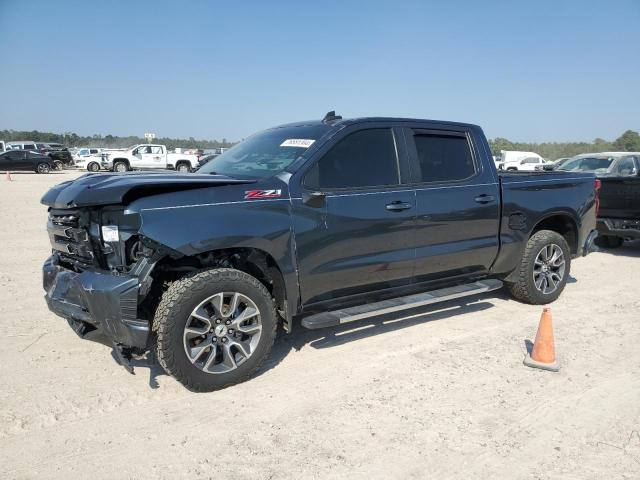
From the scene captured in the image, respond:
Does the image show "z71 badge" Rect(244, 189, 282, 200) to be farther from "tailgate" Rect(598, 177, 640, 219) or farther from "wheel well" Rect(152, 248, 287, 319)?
"tailgate" Rect(598, 177, 640, 219)

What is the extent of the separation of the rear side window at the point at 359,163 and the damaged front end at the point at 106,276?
140 cm

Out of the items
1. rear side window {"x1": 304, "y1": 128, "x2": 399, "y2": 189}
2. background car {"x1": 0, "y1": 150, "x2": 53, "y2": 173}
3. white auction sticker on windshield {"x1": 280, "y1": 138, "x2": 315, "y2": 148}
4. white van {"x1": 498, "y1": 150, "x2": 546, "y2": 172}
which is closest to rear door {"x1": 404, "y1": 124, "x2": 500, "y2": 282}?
rear side window {"x1": 304, "y1": 128, "x2": 399, "y2": 189}

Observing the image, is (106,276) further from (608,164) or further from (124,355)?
(608,164)

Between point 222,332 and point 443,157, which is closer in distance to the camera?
point 222,332

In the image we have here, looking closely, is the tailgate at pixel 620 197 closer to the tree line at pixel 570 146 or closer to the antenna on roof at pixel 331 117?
the antenna on roof at pixel 331 117

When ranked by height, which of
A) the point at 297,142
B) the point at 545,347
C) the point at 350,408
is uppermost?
the point at 297,142

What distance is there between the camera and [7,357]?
411cm

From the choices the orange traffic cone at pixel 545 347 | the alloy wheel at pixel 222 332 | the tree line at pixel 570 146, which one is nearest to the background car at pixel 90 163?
the alloy wheel at pixel 222 332

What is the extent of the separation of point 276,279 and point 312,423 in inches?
45.1

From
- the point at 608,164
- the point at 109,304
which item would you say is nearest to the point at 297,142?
the point at 109,304

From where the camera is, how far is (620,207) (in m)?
8.34

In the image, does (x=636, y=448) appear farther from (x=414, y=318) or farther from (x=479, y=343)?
(x=414, y=318)

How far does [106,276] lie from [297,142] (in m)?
1.93

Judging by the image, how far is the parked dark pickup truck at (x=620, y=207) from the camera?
26.7 ft
